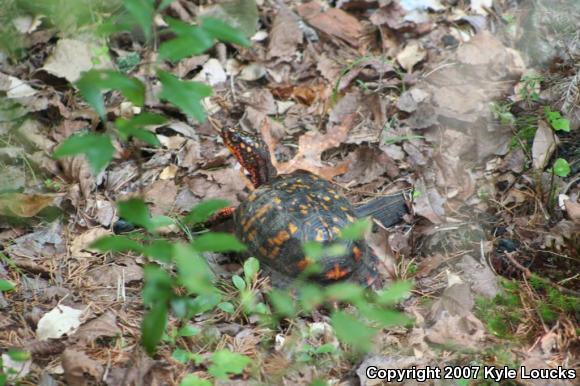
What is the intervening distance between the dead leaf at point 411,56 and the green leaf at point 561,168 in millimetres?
1495

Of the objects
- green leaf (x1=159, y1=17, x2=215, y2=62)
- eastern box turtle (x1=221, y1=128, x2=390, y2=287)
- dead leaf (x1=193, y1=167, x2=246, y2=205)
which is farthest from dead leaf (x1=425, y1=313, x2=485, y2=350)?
green leaf (x1=159, y1=17, x2=215, y2=62)

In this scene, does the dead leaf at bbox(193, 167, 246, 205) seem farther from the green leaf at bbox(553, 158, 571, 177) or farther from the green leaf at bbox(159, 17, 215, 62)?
the green leaf at bbox(159, 17, 215, 62)

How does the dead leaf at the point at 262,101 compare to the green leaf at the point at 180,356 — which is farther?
the dead leaf at the point at 262,101

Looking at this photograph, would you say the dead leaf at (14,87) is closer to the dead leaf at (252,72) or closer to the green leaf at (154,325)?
the dead leaf at (252,72)

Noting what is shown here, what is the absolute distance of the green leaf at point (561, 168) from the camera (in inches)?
128

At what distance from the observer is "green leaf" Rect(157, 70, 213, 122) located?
5.74 ft

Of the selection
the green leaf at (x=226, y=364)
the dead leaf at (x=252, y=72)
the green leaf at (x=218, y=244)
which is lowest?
the dead leaf at (x=252, y=72)

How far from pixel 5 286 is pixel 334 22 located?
122 inches

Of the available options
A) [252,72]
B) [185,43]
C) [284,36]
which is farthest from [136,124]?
[284,36]

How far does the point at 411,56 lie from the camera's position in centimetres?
450

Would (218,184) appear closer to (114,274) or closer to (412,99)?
(114,274)

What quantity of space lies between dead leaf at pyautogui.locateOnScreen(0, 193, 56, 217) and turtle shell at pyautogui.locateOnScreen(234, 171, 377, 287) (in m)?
1.11

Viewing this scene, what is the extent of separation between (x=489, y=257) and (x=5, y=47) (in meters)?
3.45

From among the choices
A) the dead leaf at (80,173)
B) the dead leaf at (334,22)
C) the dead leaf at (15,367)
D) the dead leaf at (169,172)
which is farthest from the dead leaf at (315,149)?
the dead leaf at (15,367)
